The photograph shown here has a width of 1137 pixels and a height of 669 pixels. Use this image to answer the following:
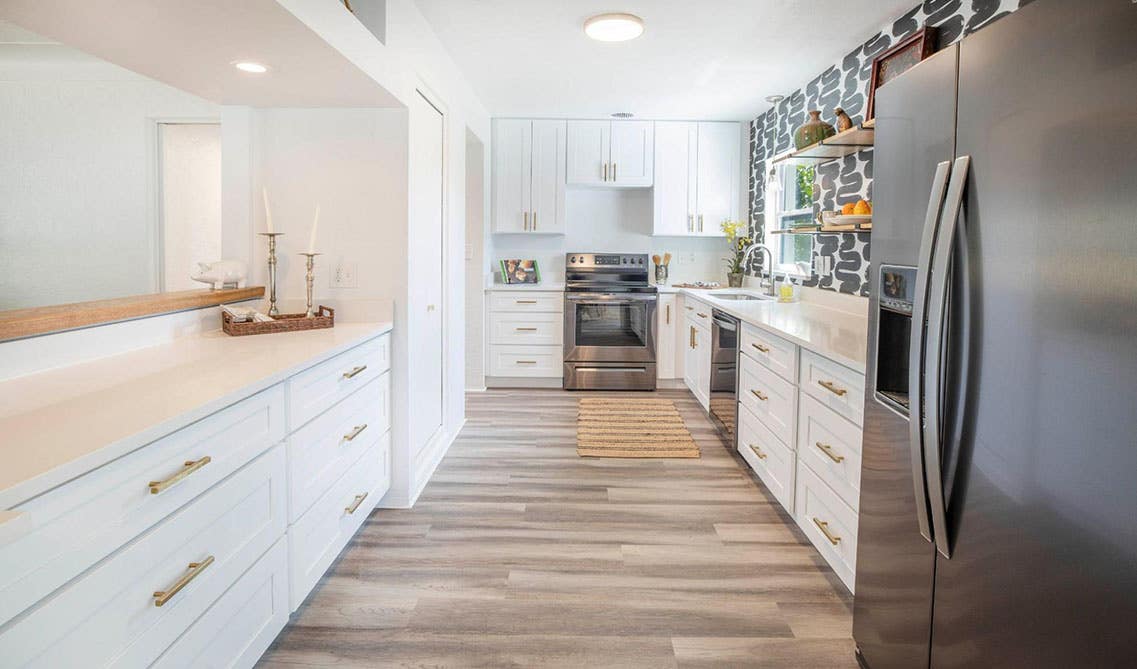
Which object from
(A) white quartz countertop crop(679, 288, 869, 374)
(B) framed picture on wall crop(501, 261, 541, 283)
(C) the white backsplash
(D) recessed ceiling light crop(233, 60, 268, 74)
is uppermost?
(D) recessed ceiling light crop(233, 60, 268, 74)

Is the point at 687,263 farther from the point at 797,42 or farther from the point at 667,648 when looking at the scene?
the point at 667,648

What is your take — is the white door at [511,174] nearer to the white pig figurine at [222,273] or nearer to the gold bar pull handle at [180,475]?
the white pig figurine at [222,273]

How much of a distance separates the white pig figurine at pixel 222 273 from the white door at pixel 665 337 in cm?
345

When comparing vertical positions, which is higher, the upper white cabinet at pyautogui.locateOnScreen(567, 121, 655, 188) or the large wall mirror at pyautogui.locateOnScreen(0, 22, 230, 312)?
the upper white cabinet at pyautogui.locateOnScreen(567, 121, 655, 188)

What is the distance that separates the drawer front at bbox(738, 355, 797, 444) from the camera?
8.86 feet

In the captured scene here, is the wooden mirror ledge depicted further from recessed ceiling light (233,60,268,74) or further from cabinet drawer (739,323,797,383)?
cabinet drawer (739,323,797,383)

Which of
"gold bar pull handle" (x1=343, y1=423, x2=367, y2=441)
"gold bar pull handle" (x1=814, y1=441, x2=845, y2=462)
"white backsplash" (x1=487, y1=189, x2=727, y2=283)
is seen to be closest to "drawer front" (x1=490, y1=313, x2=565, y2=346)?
"white backsplash" (x1=487, y1=189, x2=727, y2=283)

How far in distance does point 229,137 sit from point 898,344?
2.63 metres

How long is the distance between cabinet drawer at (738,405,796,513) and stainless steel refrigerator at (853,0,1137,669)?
113 cm

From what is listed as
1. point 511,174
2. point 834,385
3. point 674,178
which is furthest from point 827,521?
point 511,174

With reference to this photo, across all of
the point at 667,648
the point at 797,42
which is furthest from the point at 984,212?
the point at 797,42

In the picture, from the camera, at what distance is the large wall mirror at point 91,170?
3.32m

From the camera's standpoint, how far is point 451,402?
12.8 ft

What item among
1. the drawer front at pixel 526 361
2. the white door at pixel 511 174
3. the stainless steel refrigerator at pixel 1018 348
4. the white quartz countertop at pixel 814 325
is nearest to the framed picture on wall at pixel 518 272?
the white door at pixel 511 174
